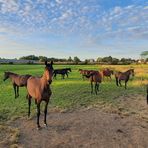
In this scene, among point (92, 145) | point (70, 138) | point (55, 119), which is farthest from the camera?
point (55, 119)

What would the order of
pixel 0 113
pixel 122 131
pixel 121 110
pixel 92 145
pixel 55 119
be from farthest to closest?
pixel 121 110, pixel 0 113, pixel 55 119, pixel 122 131, pixel 92 145

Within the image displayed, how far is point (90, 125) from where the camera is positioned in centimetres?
950

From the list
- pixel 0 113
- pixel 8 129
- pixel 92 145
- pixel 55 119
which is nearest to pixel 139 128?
pixel 92 145

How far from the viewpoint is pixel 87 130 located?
8.86 metres

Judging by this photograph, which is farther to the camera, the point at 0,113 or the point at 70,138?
the point at 0,113

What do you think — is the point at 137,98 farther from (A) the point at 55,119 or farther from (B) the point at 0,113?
(B) the point at 0,113

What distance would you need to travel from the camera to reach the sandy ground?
765cm

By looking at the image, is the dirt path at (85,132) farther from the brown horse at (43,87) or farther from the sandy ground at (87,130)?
the brown horse at (43,87)

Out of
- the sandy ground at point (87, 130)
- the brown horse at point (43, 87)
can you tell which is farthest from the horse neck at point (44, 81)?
the sandy ground at point (87, 130)

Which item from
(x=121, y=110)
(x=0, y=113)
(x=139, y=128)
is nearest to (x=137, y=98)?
(x=121, y=110)

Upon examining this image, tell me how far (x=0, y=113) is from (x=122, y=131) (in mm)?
5589

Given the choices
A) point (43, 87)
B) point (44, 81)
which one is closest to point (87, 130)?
point (43, 87)

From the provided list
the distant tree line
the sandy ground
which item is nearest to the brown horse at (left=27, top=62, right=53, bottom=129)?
the sandy ground

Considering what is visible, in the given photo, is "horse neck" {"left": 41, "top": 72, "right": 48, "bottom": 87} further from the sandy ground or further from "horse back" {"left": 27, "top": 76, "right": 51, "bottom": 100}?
the sandy ground
